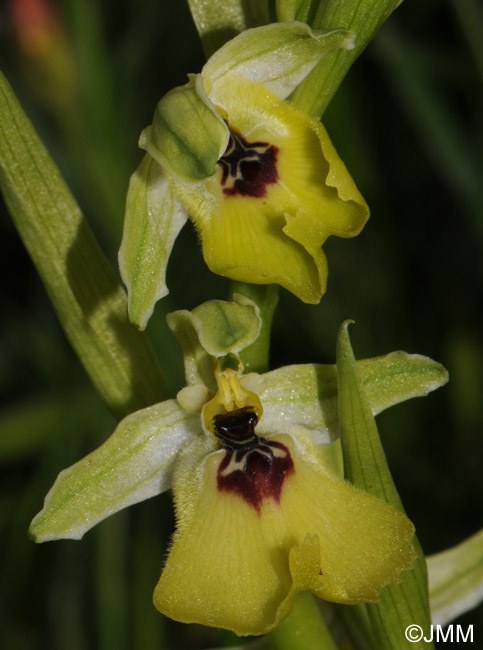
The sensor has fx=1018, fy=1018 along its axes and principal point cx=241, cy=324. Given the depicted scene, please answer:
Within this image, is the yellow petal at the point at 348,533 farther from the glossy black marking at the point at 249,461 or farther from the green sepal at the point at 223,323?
the green sepal at the point at 223,323

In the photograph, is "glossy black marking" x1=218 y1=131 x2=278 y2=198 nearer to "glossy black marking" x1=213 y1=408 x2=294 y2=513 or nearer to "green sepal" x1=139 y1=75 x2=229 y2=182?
"green sepal" x1=139 y1=75 x2=229 y2=182

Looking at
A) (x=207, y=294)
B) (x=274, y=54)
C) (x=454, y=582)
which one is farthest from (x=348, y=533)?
(x=207, y=294)

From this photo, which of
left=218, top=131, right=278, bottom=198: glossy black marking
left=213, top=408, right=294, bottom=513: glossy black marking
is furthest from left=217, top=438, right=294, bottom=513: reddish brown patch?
left=218, top=131, right=278, bottom=198: glossy black marking

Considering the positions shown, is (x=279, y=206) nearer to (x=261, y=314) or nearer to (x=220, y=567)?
(x=261, y=314)

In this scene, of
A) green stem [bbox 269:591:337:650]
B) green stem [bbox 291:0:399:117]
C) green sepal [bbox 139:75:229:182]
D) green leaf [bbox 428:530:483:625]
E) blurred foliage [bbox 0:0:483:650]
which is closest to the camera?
green sepal [bbox 139:75:229:182]

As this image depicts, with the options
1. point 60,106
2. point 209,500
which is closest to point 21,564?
point 60,106

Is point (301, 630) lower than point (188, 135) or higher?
lower

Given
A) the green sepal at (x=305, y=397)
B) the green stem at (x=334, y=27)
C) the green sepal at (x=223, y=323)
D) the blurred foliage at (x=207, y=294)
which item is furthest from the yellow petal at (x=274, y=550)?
the blurred foliage at (x=207, y=294)
